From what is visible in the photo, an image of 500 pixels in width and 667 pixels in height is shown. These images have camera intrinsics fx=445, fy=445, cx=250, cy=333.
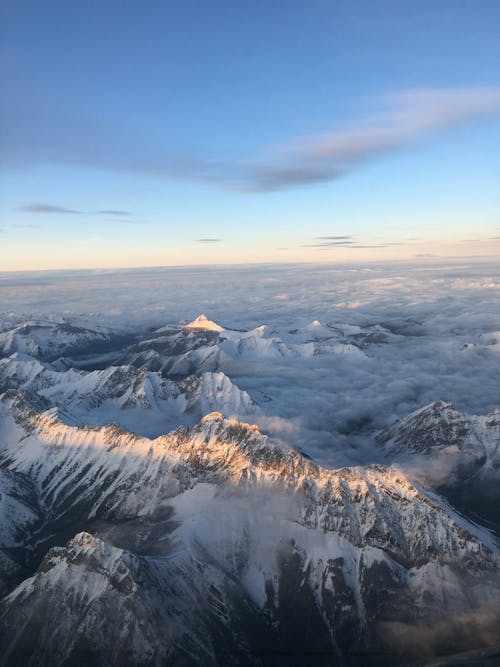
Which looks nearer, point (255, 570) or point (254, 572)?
point (254, 572)

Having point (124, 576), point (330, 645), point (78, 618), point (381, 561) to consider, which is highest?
point (124, 576)

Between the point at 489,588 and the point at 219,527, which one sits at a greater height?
the point at 219,527

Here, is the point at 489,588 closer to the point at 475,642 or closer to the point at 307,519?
the point at 475,642

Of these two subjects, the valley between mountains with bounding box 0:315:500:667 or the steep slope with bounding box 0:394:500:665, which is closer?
the valley between mountains with bounding box 0:315:500:667

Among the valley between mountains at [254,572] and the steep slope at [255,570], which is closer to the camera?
the valley between mountains at [254,572]

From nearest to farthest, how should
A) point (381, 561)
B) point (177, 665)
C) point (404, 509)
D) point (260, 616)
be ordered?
point (177, 665), point (260, 616), point (381, 561), point (404, 509)

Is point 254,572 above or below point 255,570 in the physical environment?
below

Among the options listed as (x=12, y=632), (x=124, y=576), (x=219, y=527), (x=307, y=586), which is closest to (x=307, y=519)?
(x=307, y=586)

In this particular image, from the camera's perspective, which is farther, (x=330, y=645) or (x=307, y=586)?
(x=307, y=586)

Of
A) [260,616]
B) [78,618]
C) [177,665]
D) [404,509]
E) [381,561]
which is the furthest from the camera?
[404,509]
